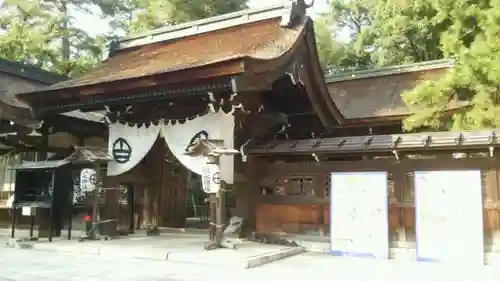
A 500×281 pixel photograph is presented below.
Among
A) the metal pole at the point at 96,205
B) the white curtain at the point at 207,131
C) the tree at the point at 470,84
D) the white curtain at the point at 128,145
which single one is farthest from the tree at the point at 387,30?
the metal pole at the point at 96,205

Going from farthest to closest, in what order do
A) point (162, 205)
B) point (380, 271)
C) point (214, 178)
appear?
1. point (162, 205)
2. point (214, 178)
3. point (380, 271)

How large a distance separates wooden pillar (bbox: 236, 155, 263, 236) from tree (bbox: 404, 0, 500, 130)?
317 cm

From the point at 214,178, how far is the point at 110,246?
2485 millimetres

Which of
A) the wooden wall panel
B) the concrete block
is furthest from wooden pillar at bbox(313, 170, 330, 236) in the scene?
the concrete block

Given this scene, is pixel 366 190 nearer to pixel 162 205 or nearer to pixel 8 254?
pixel 162 205

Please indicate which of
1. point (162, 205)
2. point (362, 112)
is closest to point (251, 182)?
point (162, 205)

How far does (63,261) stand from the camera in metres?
7.64

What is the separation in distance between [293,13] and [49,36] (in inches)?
633

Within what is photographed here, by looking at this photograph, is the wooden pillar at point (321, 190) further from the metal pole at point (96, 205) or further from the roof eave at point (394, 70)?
the roof eave at point (394, 70)

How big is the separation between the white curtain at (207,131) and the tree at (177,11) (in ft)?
52.7

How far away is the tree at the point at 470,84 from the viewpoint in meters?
7.70

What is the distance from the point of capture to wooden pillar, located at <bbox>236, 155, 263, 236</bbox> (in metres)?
9.48

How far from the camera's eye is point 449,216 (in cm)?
721

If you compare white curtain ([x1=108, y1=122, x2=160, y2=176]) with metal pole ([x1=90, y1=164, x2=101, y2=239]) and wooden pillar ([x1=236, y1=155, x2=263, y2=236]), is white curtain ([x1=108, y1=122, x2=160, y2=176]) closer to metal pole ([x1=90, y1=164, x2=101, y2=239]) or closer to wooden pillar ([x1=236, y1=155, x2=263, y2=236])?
metal pole ([x1=90, y1=164, x2=101, y2=239])
